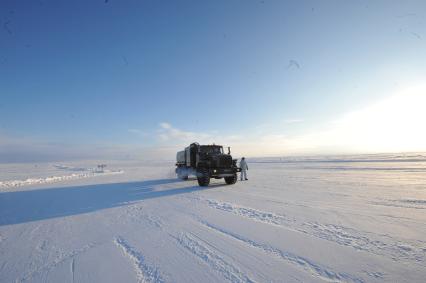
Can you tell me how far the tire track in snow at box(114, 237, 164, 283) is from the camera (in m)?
3.99

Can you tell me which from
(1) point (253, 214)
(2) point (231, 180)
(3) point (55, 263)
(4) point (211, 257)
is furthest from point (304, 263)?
(2) point (231, 180)

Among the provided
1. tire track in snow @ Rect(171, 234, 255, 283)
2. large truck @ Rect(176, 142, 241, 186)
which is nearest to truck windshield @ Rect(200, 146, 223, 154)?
large truck @ Rect(176, 142, 241, 186)

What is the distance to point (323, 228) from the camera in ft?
20.9

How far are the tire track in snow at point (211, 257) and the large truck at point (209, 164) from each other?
1052 centimetres

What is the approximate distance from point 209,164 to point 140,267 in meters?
12.5

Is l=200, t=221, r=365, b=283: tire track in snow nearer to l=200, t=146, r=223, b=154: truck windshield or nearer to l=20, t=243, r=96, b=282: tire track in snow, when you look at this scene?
l=20, t=243, r=96, b=282: tire track in snow

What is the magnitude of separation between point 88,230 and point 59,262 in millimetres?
2212

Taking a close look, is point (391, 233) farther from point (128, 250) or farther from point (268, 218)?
point (128, 250)

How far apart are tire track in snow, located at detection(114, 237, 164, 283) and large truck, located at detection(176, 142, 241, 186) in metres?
11.2

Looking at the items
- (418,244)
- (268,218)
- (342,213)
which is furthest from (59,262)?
(342,213)

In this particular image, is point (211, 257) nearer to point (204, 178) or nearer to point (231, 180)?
point (204, 178)

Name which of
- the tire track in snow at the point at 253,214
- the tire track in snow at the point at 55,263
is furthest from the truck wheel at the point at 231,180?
the tire track in snow at the point at 55,263

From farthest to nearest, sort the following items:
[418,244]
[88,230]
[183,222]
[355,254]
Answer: [183,222], [88,230], [418,244], [355,254]

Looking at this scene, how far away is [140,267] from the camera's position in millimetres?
4398
